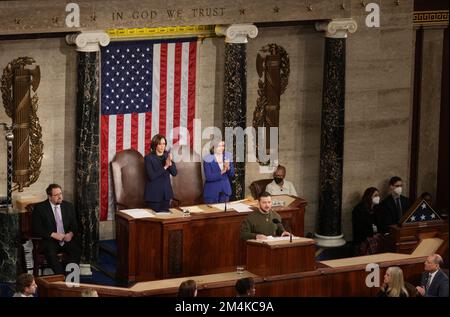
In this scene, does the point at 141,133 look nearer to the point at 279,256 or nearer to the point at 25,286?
the point at 279,256

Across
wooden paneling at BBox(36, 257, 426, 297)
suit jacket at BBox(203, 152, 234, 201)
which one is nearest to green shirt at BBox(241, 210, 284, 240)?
wooden paneling at BBox(36, 257, 426, 297)

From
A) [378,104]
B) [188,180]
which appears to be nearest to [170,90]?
[188,180]

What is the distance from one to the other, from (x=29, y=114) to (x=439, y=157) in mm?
7503

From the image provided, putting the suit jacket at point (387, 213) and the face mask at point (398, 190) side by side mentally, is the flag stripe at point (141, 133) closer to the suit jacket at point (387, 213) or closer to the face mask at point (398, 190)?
the suit jacket at point (387, 213)

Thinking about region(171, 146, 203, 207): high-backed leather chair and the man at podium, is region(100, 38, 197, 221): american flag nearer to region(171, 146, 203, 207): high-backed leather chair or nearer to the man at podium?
region(171, 146, 203, 207): high-backed leather chair

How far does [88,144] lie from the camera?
1908 cm

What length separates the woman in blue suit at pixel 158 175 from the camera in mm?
19156

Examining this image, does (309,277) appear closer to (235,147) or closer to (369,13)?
(235,147)

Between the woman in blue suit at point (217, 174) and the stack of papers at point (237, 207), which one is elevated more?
the woman in blue suit at point (217, 174)

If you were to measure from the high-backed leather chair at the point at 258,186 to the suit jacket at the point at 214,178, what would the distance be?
854 millimetres

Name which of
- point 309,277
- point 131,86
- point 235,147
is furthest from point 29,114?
point 309,277

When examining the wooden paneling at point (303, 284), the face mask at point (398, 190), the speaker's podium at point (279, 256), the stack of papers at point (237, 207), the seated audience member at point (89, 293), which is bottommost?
the wooden paneling at point (303, 284)

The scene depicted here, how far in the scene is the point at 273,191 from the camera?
2034 centimetres

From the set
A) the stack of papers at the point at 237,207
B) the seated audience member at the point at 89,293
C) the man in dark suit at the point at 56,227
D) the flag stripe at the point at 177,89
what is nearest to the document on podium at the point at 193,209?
the stack of papers at the point at 237,207
